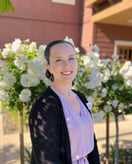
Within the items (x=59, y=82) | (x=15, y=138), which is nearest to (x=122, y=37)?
(x=15, y=138)

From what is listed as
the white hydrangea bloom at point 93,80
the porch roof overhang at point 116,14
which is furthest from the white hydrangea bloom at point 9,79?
the porch roof overhang at point 116,14

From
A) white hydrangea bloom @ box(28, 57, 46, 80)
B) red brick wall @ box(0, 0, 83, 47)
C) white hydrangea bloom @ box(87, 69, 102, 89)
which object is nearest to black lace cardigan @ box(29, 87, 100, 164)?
white hydrangea bloom @ box(28, 57, 46, 80)

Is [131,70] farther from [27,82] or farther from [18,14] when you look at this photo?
[18,14]

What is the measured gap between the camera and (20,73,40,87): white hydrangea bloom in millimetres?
2468

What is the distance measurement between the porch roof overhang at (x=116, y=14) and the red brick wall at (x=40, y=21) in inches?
45.2

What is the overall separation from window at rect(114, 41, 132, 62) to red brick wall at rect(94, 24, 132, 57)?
153mm

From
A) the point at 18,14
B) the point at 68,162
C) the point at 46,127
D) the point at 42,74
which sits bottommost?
the point at 68,162

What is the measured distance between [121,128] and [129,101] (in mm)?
2950

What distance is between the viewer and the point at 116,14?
25.3 ft

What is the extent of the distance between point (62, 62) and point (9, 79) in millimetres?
1017

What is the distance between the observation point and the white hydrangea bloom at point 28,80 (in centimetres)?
247

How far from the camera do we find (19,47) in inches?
102

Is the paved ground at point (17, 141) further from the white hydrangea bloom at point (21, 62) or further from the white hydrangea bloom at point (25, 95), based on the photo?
the white hydrangea bloom at point (21, 62)

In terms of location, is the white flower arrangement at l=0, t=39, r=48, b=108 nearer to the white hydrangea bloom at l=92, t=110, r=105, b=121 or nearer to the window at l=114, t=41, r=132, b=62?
the white hydrangea bloom at l=92, t=110, r=105, b=121
